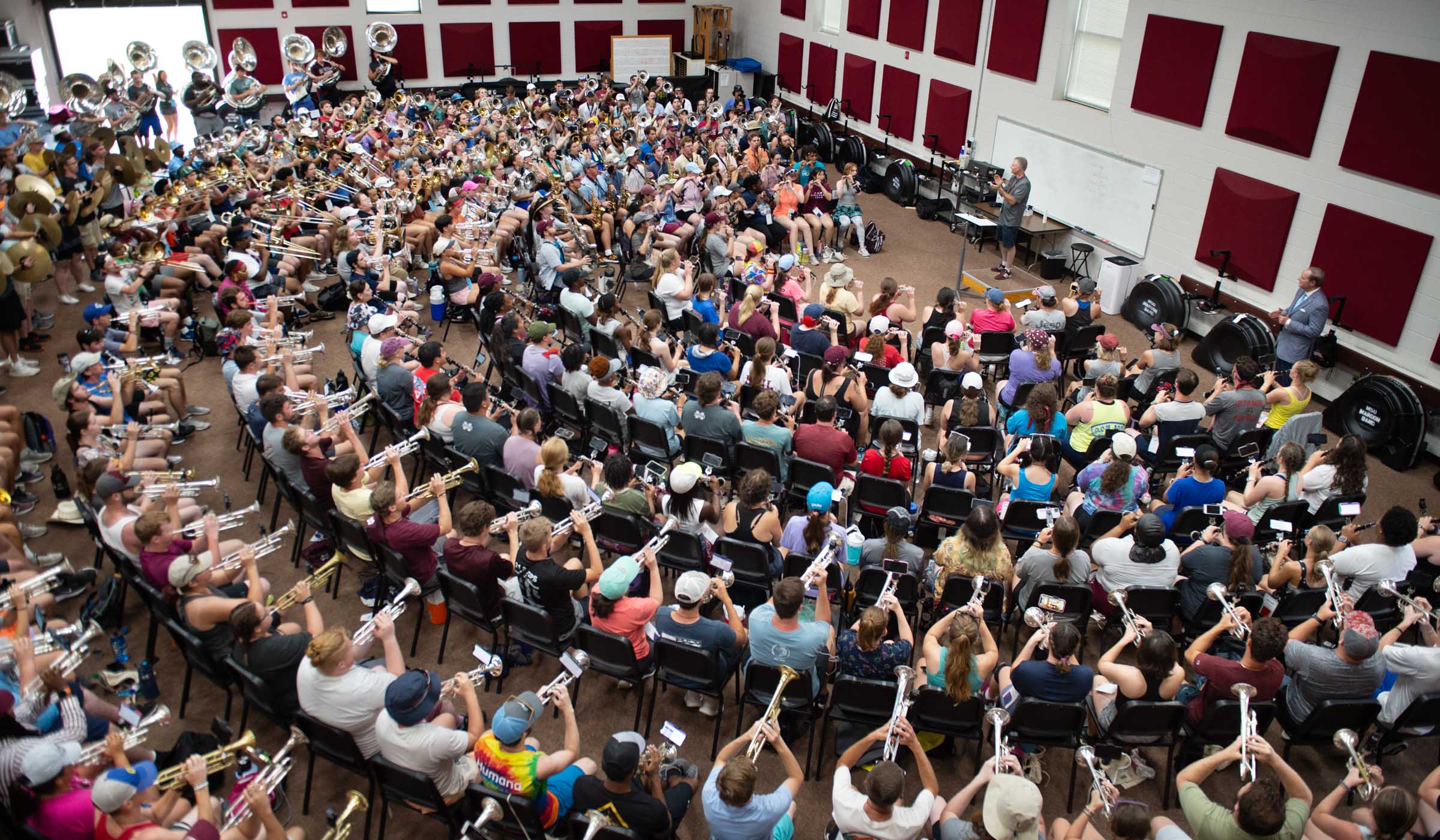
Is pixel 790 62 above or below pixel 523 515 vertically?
above

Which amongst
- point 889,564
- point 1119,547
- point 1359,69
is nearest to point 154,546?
point 889,564

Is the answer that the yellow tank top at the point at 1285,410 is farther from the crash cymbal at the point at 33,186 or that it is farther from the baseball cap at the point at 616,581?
the crash cymbal at the point at 33,186

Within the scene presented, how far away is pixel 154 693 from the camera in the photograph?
5.95 meters

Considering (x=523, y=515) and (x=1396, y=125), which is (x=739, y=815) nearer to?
(x=523, y=515)

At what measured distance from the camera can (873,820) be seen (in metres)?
4.11

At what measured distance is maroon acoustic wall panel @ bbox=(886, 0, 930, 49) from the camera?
16.7 m

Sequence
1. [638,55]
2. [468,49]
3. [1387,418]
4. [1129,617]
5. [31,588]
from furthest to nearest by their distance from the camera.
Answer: [638,55]
[468,49]
[1387,418]
[31,588]
[1129,617]

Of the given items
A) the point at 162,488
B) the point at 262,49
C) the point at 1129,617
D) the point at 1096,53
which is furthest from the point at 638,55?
the point at 1129,617

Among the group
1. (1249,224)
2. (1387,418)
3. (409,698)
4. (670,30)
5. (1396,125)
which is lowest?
(1387,418)

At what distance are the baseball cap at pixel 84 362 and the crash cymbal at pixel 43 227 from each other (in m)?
3.03

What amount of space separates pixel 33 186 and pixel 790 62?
51.9 feet

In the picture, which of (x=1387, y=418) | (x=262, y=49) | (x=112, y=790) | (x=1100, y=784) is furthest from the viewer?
(x=262, y=49)

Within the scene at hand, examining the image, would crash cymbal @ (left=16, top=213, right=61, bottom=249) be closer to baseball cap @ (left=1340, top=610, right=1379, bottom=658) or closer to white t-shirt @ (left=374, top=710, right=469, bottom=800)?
white t-shirt @ (left=374, top=710, right=469, bottom=800)

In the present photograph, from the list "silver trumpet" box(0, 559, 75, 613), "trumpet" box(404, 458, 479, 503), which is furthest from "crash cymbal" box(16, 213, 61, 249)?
"trumpet" box(404, 458, 479, 503)
